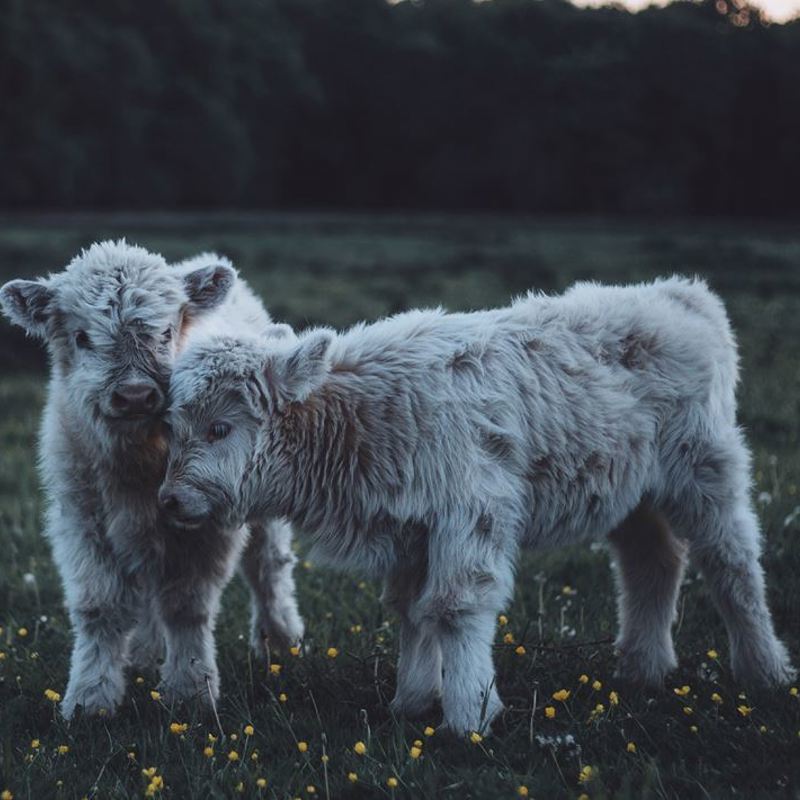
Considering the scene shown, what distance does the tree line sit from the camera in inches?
2234

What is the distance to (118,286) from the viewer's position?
5.65 metres

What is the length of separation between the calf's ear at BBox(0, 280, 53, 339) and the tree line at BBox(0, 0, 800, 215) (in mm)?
48350

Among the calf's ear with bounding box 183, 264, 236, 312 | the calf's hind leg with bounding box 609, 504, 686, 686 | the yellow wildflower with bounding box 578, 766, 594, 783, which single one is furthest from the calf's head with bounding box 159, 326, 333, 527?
the calf's hind leg with bounding box 609, 504, 686, 686

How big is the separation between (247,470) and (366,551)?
0.64 metres

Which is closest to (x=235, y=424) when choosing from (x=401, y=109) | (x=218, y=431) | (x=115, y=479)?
(x=218, y=431)

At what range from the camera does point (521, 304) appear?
19.2 feet

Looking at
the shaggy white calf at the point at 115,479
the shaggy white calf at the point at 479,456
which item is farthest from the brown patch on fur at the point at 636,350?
the shaggy white calf at the point at 115,479

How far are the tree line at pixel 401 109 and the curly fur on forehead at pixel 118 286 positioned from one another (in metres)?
48.4

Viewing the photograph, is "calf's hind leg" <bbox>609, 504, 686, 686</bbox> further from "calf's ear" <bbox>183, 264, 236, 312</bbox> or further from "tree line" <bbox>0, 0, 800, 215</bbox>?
"tree line" <bbox>0, 0, 800, 215</bbox>

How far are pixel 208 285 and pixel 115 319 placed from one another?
0.70 meters

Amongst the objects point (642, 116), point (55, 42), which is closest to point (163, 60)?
point (55, 42)

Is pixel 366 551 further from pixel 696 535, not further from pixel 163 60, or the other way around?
pixel 163 60

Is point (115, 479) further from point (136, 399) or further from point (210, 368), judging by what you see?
point (210, 368)

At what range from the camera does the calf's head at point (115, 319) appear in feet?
17.7
